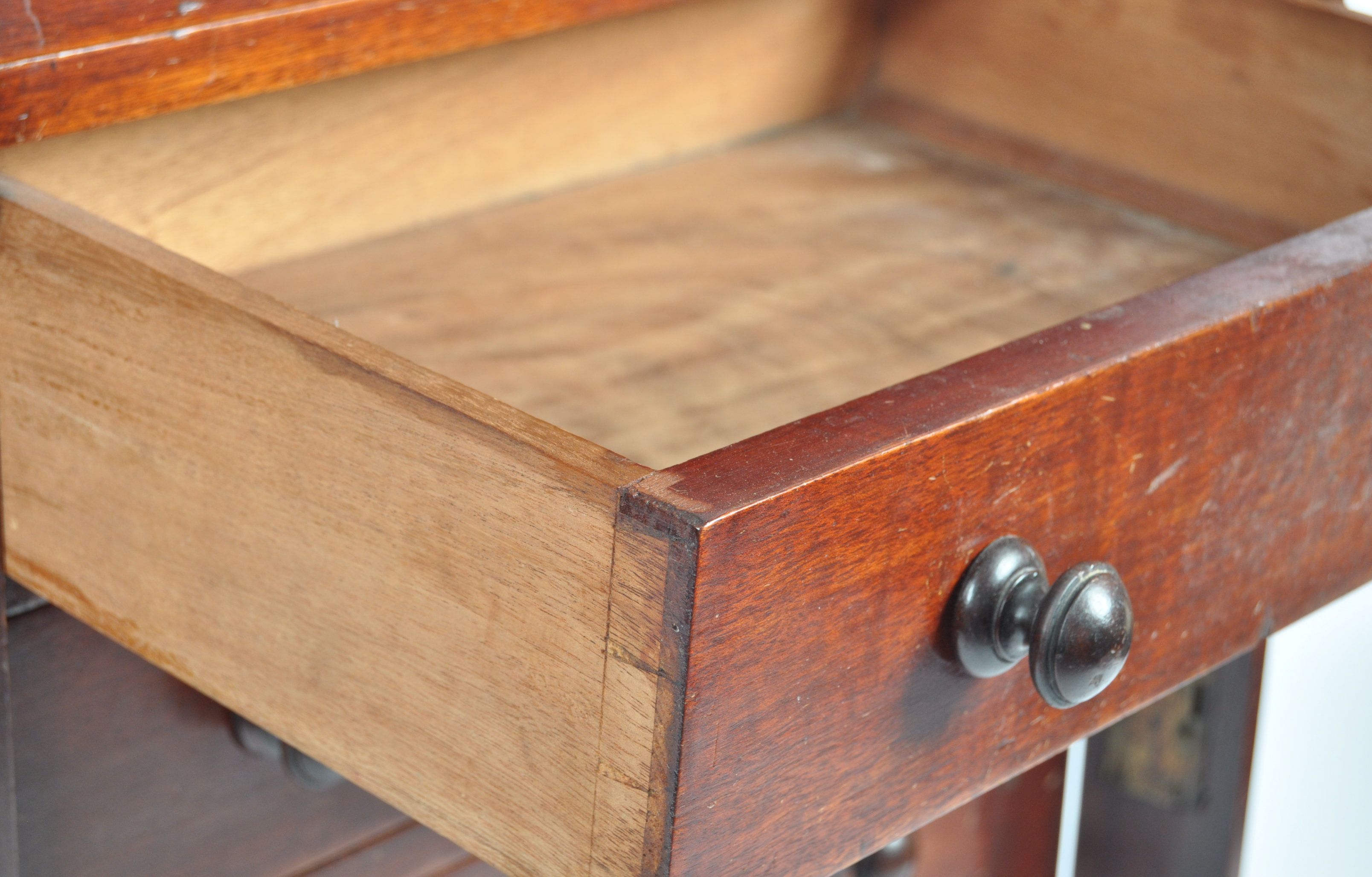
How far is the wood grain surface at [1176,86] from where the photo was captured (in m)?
0.86

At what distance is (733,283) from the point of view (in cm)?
83

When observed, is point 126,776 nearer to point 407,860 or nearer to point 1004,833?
point 407,860

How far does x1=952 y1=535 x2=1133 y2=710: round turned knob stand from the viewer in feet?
1.62

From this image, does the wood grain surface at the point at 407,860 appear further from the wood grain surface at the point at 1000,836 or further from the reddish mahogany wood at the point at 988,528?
the reddish mahogany wood at the point at 988,528

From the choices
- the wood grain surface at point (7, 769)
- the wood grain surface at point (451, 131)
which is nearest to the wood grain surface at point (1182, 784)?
the wood grain surface at point (451, 131)

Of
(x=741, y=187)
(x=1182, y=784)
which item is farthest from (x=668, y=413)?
(x=1182, y=784)

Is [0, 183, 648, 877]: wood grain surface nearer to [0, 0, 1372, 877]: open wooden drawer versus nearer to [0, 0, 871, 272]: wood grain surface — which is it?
[0, 0, 1372, 877]: open wooden drawer

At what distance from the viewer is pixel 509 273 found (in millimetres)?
819

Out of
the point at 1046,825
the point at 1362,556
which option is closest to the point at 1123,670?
the point at 1362,556

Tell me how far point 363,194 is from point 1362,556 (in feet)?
1.64

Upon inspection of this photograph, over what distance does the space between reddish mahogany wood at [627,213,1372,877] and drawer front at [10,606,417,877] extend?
381 millimetres

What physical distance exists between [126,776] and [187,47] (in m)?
0.33

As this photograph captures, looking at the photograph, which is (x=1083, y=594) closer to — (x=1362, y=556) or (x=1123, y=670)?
(x=1123, y=670)

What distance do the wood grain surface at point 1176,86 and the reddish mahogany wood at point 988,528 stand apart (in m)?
0.23
